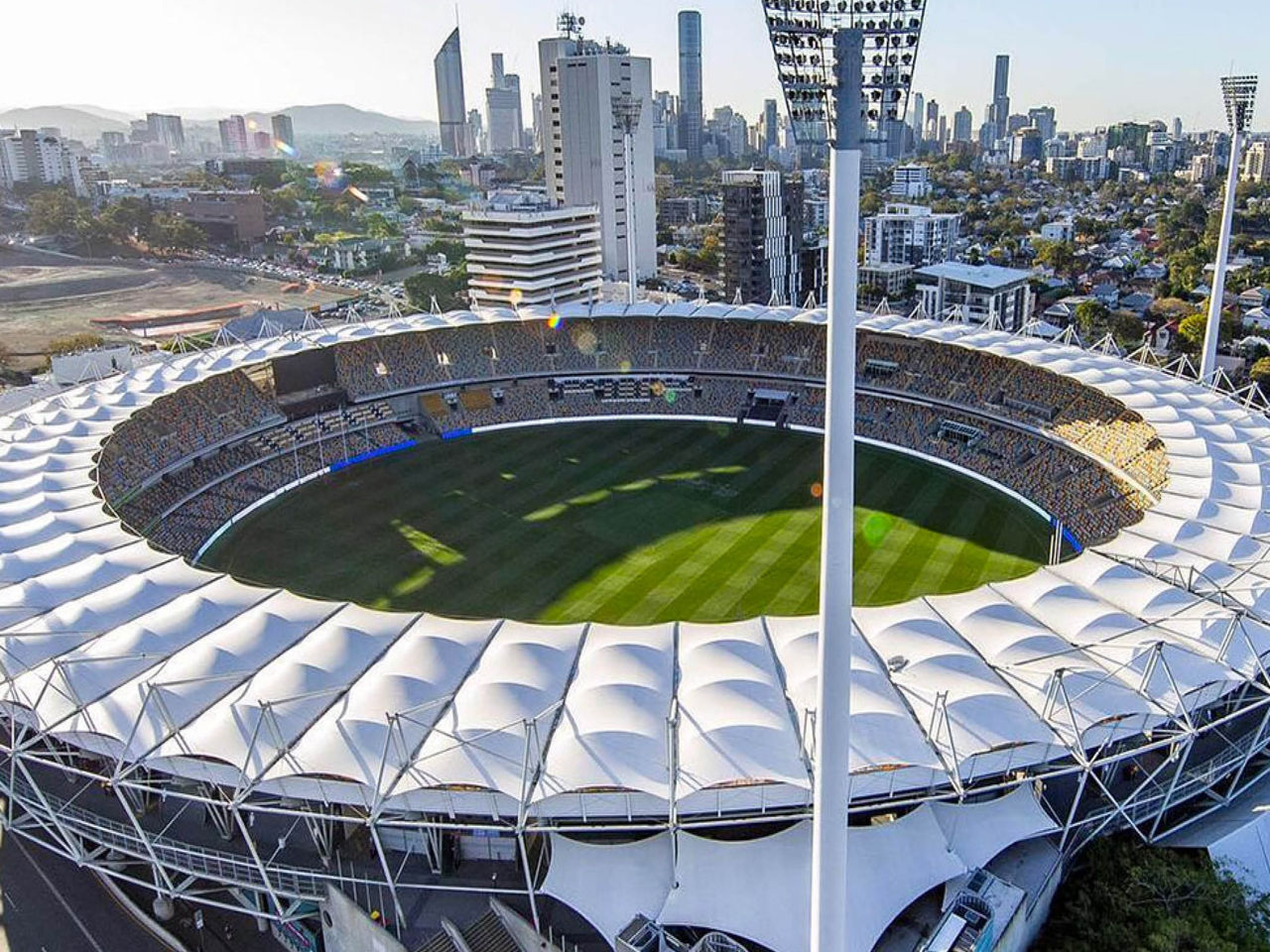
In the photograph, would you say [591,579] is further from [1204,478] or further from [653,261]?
[653,261]

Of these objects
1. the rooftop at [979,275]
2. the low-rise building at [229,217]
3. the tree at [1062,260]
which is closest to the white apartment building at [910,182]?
the tree at [1062,260]

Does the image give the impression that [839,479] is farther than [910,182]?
No

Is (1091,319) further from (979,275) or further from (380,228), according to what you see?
(380,228)

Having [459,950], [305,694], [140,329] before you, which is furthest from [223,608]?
[140,329]

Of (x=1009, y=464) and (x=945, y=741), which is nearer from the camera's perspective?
(x=945, y=741)

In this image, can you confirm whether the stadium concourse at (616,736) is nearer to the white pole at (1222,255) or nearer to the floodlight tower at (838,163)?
the floodlight tower at (838,163)

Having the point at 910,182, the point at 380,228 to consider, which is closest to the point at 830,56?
the point at 380,228

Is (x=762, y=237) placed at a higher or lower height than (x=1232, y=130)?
lower

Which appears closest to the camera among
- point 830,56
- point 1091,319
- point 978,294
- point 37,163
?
point 830,56
